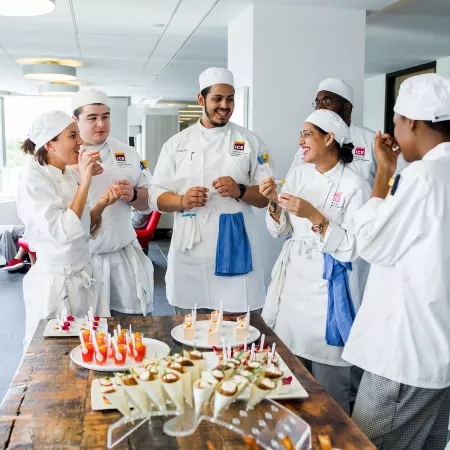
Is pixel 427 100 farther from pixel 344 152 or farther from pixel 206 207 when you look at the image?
pixel 206 207

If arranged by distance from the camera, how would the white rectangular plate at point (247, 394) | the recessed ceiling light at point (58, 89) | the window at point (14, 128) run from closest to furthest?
the white rectangular plate at point (247, 394), the recessed ceiling light at point (58, 89), the window at point (14, 128)

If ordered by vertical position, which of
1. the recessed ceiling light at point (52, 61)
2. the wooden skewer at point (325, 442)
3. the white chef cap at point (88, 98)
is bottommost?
the wooden skewer at point (325, 442)

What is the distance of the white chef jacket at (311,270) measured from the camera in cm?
291

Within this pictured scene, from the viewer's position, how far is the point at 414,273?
2.09 m

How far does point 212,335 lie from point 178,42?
17.2ft

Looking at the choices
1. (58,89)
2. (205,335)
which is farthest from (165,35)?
(58,89)

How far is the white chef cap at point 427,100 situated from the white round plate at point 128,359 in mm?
1223

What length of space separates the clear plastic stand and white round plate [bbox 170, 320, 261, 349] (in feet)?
1.93

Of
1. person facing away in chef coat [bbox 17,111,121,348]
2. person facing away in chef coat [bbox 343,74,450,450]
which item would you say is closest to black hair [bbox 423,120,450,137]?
person facing away in chef coat [bbox 343,74,450,450]

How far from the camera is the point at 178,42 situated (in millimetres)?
6895

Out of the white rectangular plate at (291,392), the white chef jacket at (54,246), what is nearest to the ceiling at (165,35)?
the white chef jacket at (54,246)

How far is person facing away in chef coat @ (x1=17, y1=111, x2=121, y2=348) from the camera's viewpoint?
2852 millimetres

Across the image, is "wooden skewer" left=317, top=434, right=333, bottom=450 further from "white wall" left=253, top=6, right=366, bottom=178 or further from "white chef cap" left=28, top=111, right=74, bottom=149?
"white wall" left=253, top=6, right=366, bottom=178

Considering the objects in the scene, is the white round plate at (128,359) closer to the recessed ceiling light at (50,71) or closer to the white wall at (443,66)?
the recessed ceiling light at (50,71)
